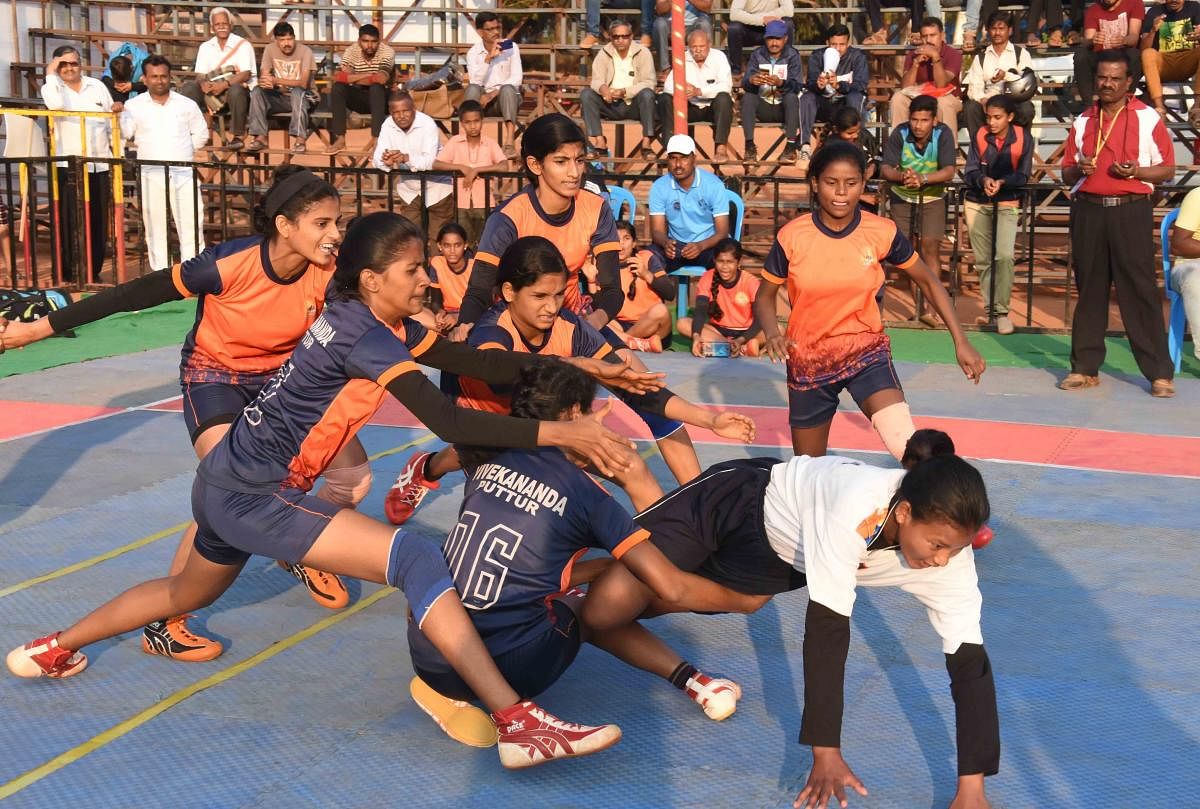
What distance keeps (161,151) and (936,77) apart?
873 cm

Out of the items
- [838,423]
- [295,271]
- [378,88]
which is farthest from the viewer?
[378,88]

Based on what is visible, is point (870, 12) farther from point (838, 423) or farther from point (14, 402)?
point (14, 402)

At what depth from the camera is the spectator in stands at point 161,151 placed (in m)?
15.6

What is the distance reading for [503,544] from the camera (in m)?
4.39

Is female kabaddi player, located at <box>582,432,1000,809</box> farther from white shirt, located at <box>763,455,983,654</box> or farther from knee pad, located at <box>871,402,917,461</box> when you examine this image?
knee pad, located at <box>871,402,917,461</box>

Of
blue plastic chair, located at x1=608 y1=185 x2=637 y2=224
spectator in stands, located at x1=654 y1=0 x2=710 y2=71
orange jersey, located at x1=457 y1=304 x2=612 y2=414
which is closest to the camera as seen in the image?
orange jersey, located at x1=457 y1=304 x2=612 y2=414

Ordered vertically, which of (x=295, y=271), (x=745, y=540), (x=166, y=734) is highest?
(x=295, y=271)

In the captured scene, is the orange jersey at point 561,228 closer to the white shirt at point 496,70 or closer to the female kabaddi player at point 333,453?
the female kabaddi player at point 333,453

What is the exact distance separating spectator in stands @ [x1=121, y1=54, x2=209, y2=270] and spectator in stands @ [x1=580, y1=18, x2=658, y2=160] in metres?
4.74

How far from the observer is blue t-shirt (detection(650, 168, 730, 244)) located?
13.2 m

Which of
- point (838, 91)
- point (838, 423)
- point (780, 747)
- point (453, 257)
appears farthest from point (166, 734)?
point (838, 91)

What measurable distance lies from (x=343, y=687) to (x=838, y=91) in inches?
527

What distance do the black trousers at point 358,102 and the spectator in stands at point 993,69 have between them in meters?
7.40

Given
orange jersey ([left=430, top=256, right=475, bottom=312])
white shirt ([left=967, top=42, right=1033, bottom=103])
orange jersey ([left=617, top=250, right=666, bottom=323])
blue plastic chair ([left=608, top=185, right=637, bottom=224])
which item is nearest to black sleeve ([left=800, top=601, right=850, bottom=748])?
orange jersey ([left=430, top=256, right=475, bottom=312])
